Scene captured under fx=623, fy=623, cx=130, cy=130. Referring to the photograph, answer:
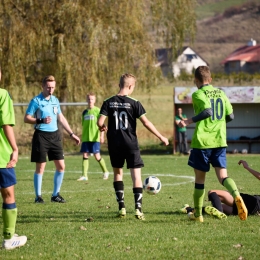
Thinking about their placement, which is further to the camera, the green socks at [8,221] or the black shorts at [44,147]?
the black shorts at [44,147]

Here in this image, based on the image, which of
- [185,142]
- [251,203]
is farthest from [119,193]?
[185,142]

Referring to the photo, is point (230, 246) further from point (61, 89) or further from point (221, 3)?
point (221, 3)

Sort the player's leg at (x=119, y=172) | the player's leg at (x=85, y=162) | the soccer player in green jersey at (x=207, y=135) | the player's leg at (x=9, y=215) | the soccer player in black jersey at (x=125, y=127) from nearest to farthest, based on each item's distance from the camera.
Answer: the player's leg at (x=9, y=215) < the soccer player in green jersey at (x=207, y=135) < the soccer player in black jersey at (x=125, y=127) < the player's leg at (x=119, y=172) < the player's leg at (x=85, y=162)

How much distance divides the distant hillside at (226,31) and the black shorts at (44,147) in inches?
3622

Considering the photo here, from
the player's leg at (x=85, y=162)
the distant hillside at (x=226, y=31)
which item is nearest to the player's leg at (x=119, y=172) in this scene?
the player's leg at (x=85, y=162)

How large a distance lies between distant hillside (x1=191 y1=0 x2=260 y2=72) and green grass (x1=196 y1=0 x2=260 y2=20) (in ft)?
7.00

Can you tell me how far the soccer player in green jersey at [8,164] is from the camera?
6.91 m

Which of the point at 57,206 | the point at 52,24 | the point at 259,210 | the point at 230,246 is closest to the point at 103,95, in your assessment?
the point at 52,24

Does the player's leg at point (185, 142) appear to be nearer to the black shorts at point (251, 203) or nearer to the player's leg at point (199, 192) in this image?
the black shorts at point (251, 203)

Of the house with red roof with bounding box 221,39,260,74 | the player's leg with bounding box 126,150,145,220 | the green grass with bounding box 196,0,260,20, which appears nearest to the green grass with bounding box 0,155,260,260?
the player's leg with bounding box 126,150,145,220

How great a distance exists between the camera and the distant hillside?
111m

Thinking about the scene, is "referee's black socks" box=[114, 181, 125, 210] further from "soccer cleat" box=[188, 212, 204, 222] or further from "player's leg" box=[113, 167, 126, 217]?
"soccer cleat" box=[188, 212, 204, 222]

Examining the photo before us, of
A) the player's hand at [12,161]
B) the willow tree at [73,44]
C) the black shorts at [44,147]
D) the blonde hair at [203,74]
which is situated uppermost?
the willow tree at [73,44]

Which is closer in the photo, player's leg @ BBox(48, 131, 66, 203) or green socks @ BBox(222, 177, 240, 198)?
green socks @ BBox(222, 177, 240, 198)
